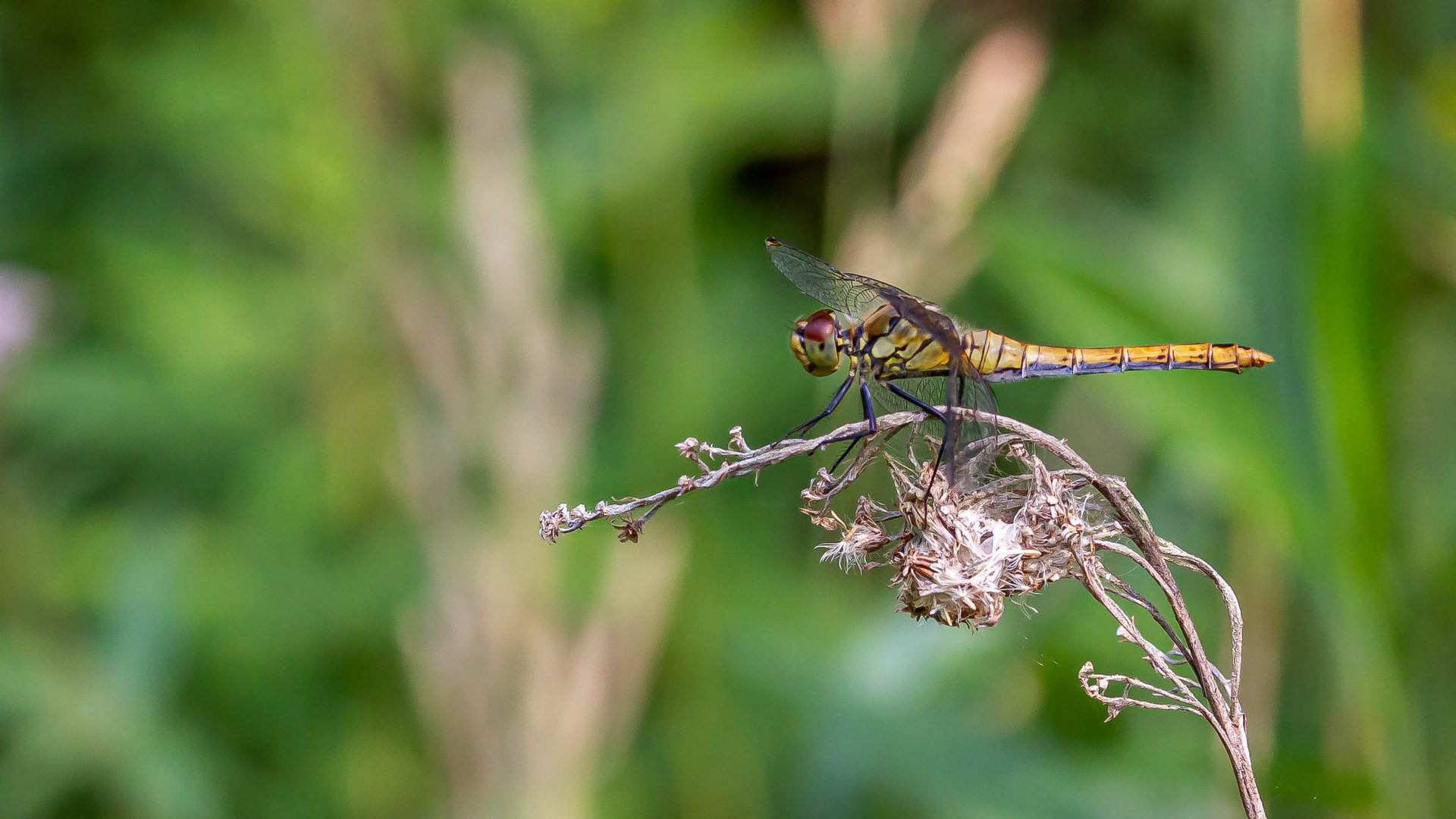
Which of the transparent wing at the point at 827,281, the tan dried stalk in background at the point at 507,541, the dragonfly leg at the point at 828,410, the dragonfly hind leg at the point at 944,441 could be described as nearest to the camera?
the dragonfly hind leg at the point at 944,441

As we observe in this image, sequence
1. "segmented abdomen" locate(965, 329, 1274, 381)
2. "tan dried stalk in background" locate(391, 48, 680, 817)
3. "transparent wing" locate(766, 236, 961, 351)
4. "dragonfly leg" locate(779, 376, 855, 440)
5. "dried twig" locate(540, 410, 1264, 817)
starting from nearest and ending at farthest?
"dried twig" locate(540, 410, 1264, 817)
"dragonfly leg" locate(779, 376, 855, 440)
"segmented abdomen" locate(965, 329, 1274, 381)
"transparent wing" locate(766, 236, 961, 351)
"tan dried stalk in background" locate(391, 48, 680, 817)

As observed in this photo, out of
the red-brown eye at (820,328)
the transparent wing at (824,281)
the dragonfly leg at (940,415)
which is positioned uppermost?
the transparent wing at (824,281)

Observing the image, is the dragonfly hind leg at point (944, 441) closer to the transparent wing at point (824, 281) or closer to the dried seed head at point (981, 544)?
the dried seed head at point (981, 544)

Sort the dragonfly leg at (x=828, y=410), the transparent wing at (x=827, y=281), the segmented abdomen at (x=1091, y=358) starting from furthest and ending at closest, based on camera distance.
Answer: the transparent wing at (x=827, y=281) → the segmented abdomen at (x=1091, y=358) → the dragonfly leg at (x=828, y=410)

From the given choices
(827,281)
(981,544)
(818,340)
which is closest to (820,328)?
(818,340)

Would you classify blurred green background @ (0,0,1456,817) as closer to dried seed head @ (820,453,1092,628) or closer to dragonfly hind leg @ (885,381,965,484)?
dragonfly hind leg @ (885,381,965,484)

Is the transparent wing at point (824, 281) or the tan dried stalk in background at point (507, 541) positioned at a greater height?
the transparent wing at point (824, 281)

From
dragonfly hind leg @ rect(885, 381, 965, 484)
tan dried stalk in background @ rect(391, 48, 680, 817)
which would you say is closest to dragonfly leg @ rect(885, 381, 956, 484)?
dragonfly hind leg @ rect(885, 381, 965, 484)

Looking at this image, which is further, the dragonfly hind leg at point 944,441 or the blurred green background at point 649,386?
the blurred green background at point 649,386

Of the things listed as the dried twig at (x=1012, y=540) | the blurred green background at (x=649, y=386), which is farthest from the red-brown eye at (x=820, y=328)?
the blurred green background at (x=649, y=386)
